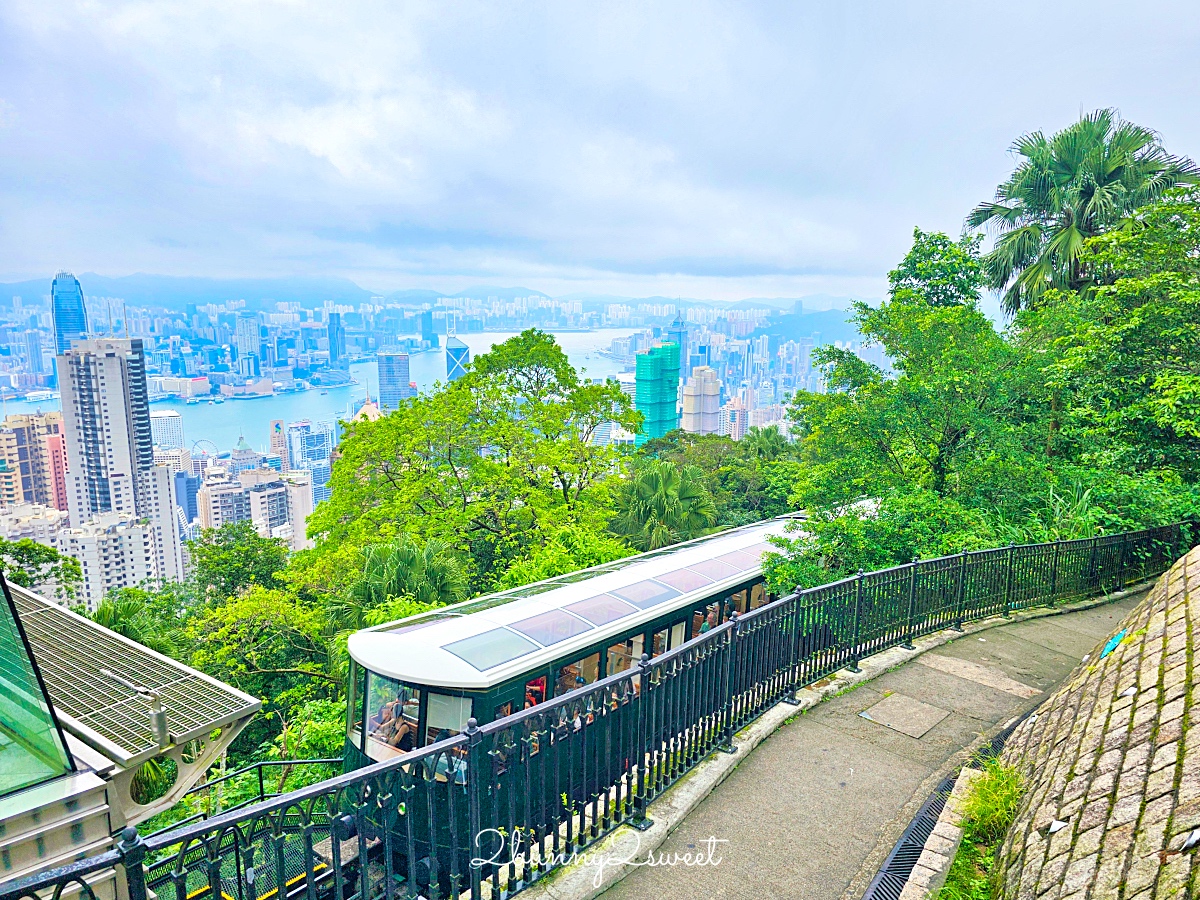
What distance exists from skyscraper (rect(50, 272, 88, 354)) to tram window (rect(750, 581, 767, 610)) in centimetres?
21812

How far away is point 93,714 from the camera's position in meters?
6.78

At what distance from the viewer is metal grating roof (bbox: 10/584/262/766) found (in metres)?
6.48

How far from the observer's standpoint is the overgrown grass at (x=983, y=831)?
3709mm

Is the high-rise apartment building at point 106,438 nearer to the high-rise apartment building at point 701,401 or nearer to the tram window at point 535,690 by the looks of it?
the high-rise apartment building at point 701,401

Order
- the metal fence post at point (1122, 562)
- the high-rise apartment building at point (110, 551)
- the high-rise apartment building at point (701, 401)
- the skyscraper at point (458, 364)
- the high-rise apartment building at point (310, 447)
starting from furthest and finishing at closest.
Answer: the high-rise apartment building at point (310, 447) → the high-rise apartment building at point (701, 401) → the high-rise apartment building at point (110, 551) → the skyscraper at point (458, 364) → the metal fence post at point (1122, 562)

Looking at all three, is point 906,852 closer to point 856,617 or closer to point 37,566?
point 856,617

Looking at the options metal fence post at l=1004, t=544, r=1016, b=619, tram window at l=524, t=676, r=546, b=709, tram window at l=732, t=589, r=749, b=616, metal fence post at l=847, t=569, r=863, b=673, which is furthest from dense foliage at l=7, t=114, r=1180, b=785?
tram window at l=524, t=676, r=546, b=709

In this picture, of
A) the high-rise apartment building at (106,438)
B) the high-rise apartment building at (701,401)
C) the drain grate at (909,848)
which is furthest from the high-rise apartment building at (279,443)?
the drain grate at (909,848)

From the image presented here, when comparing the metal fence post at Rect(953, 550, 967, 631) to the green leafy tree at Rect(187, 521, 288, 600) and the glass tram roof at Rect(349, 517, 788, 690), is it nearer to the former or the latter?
the glass tram roof at Rect(349, 517, 788, 690)

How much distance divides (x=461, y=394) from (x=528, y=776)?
17688 mm

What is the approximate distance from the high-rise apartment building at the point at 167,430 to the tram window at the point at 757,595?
515 feet

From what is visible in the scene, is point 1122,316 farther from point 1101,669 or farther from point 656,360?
point 656,360

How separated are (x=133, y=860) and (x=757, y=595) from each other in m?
10.6

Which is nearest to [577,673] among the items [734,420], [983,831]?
[983,831]
